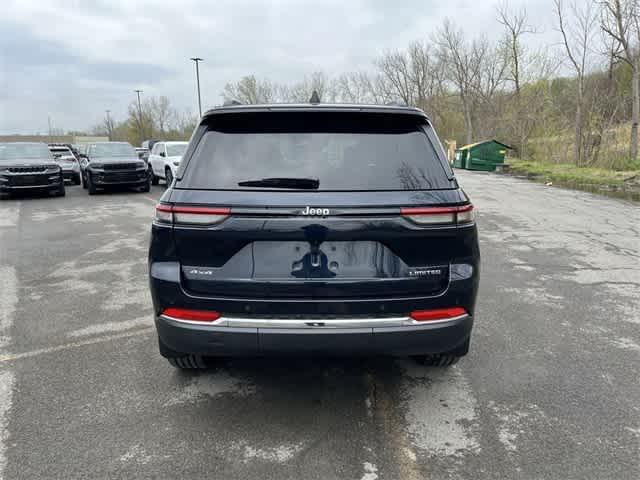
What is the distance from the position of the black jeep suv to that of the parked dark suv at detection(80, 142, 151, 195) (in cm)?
104

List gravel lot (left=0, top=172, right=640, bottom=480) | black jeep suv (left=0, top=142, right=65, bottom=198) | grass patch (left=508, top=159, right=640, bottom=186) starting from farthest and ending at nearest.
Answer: grass patch (left=508, top=159, right=640, bottom=186), black jeep suv (left=0, top=142, right=65, bottom=198), gravel lot (left=0, top=172, right=640, bottom=480)

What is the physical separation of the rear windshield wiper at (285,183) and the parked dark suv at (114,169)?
14.8 m

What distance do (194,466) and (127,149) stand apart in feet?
53.9

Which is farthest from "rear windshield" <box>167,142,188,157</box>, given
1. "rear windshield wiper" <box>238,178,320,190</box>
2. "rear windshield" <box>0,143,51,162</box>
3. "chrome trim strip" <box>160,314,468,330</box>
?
"chrome trim strip" <box>160,314,468,330</box>

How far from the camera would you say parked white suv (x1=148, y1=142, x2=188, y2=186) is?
1670 centimetres

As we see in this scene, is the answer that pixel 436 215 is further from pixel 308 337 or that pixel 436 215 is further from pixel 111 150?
pixel 111 150

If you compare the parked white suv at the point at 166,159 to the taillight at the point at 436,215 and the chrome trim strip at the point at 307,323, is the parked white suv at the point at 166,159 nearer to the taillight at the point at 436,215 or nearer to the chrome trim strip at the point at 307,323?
the chrome trim strip at the point at 307,323

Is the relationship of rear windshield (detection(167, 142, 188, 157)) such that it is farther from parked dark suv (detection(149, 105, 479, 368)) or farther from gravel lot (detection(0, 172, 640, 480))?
parked dark suv (detection(149, 105, 479, 368))

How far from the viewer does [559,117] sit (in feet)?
91.2

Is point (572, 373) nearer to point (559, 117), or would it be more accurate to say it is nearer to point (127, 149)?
point (127, 149)

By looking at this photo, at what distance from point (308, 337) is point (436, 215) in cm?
97

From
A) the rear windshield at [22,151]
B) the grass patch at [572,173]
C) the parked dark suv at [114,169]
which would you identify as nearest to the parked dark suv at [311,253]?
the parked dark suv at [114,169]

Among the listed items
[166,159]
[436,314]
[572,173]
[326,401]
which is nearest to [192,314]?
[326,401]

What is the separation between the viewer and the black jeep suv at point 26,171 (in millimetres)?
14328
